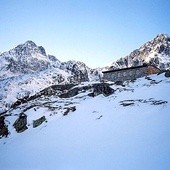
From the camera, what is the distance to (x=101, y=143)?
56.0 ft

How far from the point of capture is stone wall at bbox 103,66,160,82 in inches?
2591

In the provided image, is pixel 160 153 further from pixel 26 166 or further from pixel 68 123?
pixel 68 123

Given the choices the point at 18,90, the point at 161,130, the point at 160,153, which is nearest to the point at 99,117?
the point at 161,130

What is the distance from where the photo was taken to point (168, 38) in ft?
640

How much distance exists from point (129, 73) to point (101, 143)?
52.3 metres

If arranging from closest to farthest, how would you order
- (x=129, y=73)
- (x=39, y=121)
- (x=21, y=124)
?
(x=39, y=121) → (x=21, y=124) → (x=129, y=73)

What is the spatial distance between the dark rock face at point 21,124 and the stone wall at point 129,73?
40236 mm

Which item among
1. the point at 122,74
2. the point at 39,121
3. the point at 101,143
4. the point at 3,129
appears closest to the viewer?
the point at 101,143

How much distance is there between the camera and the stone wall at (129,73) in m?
65.8

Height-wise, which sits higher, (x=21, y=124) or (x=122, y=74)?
(x=122, y=74)

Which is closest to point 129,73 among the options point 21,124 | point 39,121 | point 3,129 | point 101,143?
point 39,121

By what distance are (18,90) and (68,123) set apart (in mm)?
146443

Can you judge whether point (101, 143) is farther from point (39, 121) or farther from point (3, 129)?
point (3, 129)

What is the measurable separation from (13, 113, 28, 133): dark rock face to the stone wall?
40236 millimetres
